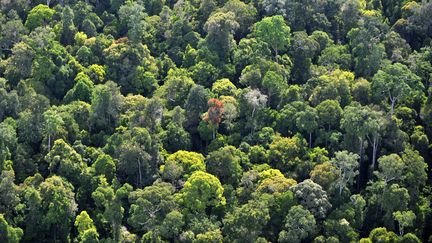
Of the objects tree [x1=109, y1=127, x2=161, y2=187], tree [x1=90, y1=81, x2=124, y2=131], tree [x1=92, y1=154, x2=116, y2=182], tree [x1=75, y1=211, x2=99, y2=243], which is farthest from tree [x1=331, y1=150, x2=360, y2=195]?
tree [x1=90, y1=81, x2=124, y2=131]

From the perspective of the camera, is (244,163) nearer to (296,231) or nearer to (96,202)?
(296,231)

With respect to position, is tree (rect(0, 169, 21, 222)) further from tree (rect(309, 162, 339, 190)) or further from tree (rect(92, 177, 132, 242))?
tree (rect(309, 162, 339, 190))

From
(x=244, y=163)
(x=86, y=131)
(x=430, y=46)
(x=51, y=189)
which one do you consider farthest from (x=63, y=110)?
(x=430, y=46)

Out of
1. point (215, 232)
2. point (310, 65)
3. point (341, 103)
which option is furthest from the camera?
point (310, 65)

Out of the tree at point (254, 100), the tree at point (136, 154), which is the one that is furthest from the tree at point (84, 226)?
the tree at point (254, 100)

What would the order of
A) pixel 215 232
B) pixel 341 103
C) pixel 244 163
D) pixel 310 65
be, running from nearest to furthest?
pixel 215 232 → pixel 244 163 → pixel 341 103 → pixel 310 65

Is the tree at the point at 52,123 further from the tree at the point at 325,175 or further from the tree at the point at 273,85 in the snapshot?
the tree at the point at 325,175
